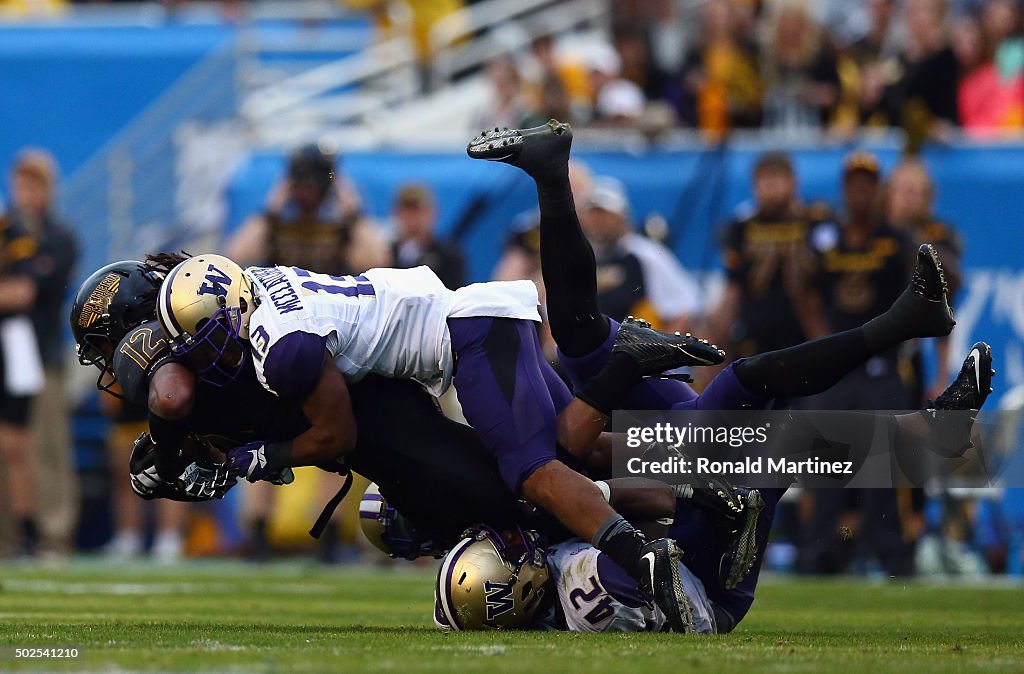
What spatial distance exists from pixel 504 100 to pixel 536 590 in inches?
274

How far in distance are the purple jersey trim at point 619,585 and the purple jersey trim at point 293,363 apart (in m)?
1.14

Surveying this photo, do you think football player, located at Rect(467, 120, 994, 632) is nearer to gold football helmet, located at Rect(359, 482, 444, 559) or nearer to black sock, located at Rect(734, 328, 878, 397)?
black sock, located at Rect(734, 328, 878, 397)

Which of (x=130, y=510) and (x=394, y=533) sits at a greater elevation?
(x=394, y=533)

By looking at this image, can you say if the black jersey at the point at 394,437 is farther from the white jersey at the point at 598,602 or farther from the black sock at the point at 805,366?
the black sock at the point at 805,366

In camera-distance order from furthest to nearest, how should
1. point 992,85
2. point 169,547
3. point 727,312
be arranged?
point 992,85 → point 169,547 → point 727,312

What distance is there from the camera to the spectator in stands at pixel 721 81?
12.4 m

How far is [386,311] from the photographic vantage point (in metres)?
6.36

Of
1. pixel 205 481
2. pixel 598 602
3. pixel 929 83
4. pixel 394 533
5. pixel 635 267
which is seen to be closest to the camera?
pixel 598 602

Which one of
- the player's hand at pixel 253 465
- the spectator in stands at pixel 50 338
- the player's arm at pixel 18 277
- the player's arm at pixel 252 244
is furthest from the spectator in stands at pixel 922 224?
the player's arm at pixel 18 277

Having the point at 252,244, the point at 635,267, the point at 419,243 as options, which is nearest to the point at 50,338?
the point at 252,244

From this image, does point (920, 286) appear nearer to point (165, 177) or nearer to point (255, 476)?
point (255, 476)

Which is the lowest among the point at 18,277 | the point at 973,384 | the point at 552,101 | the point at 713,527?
the point at 713,527

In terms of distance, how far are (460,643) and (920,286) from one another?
2042mm

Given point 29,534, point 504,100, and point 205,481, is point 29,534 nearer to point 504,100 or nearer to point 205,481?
point 504,100
